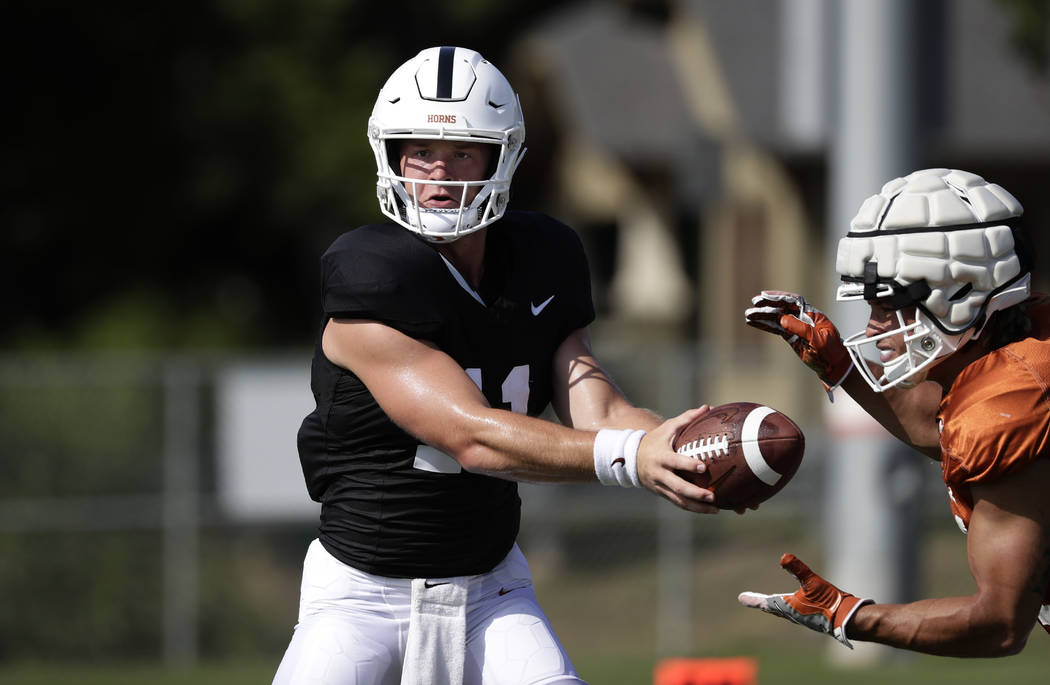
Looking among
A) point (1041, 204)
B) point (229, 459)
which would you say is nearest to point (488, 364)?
point (229, 459)

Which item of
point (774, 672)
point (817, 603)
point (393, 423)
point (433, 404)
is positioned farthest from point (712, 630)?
point (433, 404)

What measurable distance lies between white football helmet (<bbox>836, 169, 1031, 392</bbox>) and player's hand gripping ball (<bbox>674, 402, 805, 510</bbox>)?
324 mm

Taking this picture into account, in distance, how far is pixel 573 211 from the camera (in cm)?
2133

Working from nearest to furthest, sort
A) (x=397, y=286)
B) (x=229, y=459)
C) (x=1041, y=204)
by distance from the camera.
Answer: (x=397, y=286) → (x=229, y=459) → (x=1041, y=204)

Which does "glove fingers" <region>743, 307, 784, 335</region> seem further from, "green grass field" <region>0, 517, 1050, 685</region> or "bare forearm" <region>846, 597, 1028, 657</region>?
"green grass field" <region>0, 517, 1050, 685</region>

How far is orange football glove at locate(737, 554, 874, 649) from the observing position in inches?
139

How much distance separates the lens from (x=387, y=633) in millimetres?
3912

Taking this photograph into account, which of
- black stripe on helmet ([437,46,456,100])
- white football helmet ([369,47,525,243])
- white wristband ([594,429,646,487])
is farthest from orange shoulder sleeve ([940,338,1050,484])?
black stripe on helmet ([437,46,456,100])

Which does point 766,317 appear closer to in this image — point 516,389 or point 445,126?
point 516,389

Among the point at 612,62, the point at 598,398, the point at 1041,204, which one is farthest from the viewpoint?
the point at 612,62

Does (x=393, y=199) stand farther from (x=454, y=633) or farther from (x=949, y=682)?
(x=949, y=682)

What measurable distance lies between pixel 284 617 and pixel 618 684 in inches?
135

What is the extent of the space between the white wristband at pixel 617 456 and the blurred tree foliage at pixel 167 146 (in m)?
14.4

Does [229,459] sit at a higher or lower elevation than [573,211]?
lower
